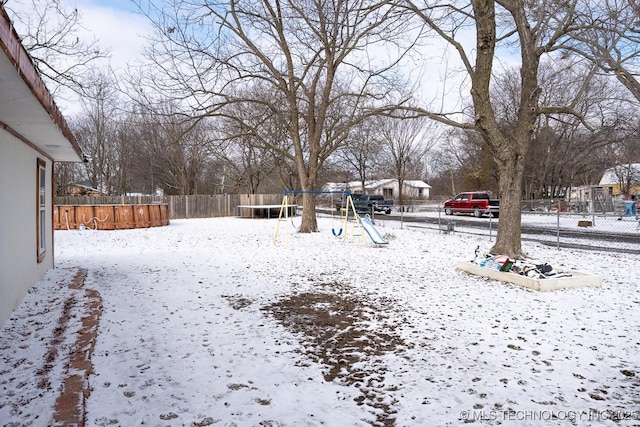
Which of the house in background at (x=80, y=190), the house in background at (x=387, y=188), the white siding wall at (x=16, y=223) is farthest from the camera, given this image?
the house in background at (x=387, y=188)

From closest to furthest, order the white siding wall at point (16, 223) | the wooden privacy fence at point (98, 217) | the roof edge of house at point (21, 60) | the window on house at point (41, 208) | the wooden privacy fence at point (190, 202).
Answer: the roof edge of house at point (21, 60) → the white siding wall at point (16, 223) → the window on house at point (41, 208) → the wooden privacy fence at point (98, 217) → the wooden privacy fence at point (190, 202)

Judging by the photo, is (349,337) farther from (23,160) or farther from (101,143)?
(101,143)

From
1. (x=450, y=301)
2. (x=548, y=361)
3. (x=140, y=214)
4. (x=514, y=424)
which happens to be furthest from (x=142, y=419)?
(x=140, y=214)

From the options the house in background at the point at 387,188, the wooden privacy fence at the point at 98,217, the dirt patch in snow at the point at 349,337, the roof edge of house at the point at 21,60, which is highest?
the house in background at the point at 387,188

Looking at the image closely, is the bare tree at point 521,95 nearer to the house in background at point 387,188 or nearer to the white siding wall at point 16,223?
the white siding wall at point 16,223

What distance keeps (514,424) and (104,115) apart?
3699 cm

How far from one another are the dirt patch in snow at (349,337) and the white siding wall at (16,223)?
10.7ft

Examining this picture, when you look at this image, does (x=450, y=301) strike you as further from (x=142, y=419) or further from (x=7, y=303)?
(x=7, y=303)

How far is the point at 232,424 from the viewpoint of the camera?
9.52 ft

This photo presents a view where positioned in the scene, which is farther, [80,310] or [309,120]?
[309,120]

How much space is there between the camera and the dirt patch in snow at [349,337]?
135 inches

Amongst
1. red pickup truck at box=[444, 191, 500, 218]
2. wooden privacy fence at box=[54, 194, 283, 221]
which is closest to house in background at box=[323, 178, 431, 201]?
red pickup truck at box=[444, 191, 500, 218]


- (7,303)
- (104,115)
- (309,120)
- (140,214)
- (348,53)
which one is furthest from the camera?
(104,115)

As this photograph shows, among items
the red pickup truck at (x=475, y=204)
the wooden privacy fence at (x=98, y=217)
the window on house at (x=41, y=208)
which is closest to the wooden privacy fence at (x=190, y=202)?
the wooden privacy fence at (x=98, y=217)
